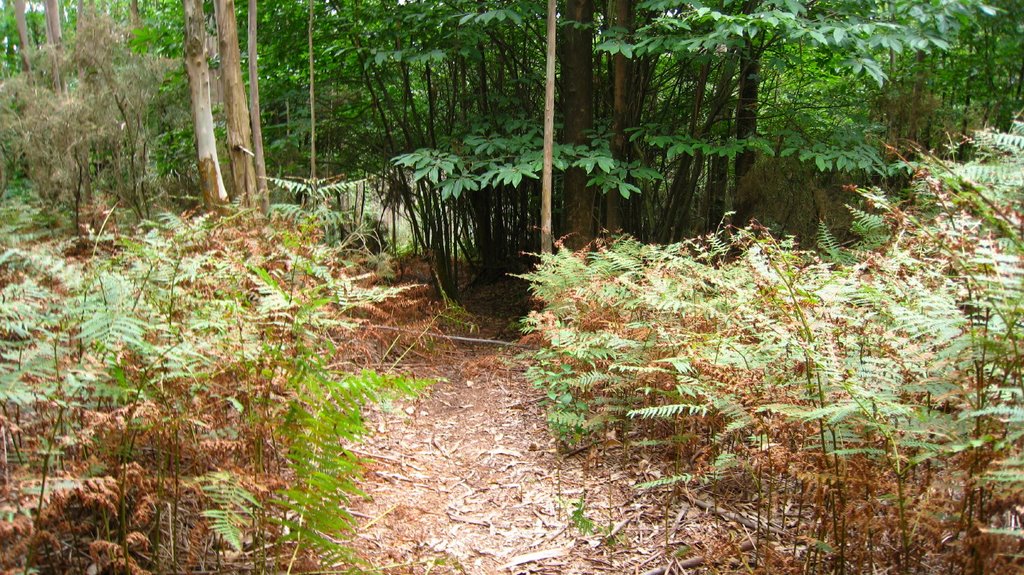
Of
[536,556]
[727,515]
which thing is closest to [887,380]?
[727,515]

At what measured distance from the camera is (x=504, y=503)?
11.1 ft

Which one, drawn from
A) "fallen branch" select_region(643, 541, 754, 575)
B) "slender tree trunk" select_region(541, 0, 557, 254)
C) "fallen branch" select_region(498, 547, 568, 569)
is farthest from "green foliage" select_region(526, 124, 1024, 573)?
"slender tree trunk" select_region(541, 0, 557, 254)

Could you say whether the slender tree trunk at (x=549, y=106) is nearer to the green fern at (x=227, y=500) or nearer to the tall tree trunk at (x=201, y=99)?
the tall tree trunk at (x=201, y=99)

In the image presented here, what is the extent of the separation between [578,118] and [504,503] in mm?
4857

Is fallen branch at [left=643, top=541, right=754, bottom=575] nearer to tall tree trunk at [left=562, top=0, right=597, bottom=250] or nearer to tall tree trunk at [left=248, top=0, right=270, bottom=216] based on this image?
tall tree trunk at [left=562, top=0, right=597, bottom=250]

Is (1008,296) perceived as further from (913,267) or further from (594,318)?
(594,318)

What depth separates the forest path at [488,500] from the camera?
9.27ft

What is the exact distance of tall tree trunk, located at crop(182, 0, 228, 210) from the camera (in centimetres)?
570

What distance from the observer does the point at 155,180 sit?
309 inches

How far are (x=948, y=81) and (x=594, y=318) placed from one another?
6214 mm

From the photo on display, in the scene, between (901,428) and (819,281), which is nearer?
(901,428)

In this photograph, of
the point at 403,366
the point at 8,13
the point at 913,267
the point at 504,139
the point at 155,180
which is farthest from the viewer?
the point at 8,13

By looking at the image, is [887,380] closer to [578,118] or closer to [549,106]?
[549,106]

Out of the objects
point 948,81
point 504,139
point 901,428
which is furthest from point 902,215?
point 948,81
